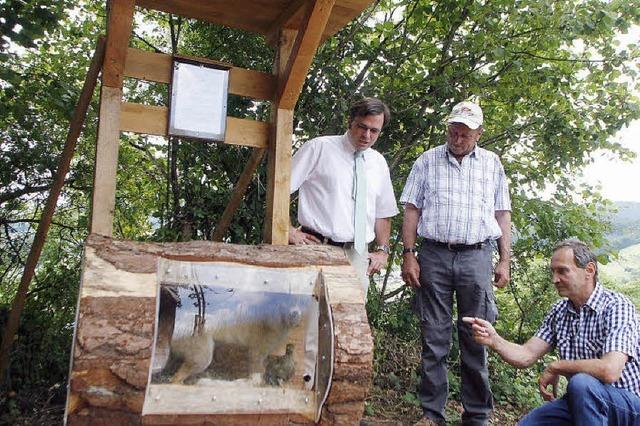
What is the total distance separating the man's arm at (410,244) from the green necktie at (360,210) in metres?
0.35

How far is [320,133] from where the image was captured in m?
4.82

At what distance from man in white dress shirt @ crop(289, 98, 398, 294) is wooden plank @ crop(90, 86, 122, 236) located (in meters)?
1.01

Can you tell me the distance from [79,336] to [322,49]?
3.68m

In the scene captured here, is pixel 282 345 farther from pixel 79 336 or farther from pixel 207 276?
pixel 79 336

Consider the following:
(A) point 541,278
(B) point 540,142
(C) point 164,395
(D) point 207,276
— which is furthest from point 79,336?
(A) point 541,278

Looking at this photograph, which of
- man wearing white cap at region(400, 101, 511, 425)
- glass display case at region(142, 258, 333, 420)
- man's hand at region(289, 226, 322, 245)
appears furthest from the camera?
man wearing white cap at region(400, 101, 511, 425)

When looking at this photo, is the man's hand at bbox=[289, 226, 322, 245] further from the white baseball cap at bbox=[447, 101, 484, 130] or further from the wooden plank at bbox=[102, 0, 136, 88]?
the wooden plank at bbox=[102, 0, 136, 88]

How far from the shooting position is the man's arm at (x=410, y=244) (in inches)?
130

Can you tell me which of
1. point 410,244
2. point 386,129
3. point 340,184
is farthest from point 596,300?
point 386,129

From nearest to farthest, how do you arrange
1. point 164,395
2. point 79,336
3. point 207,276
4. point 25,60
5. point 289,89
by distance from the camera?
point 79,336
point 164,395
point 207,276
point 289,89
point 25,60

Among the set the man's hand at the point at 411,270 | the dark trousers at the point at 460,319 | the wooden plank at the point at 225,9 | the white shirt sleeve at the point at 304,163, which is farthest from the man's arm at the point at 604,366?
the wooden plank at the point at 225,9

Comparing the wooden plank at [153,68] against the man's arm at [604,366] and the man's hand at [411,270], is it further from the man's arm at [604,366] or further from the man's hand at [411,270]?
the man's arm at [604,366]

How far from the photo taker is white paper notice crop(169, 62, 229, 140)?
9.26ft

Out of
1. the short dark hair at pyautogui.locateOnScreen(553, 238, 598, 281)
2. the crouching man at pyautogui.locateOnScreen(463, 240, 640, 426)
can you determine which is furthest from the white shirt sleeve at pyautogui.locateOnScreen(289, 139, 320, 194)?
the short dark hair at pyautogui.locateOnScreen(553, 238, 598, 281)
